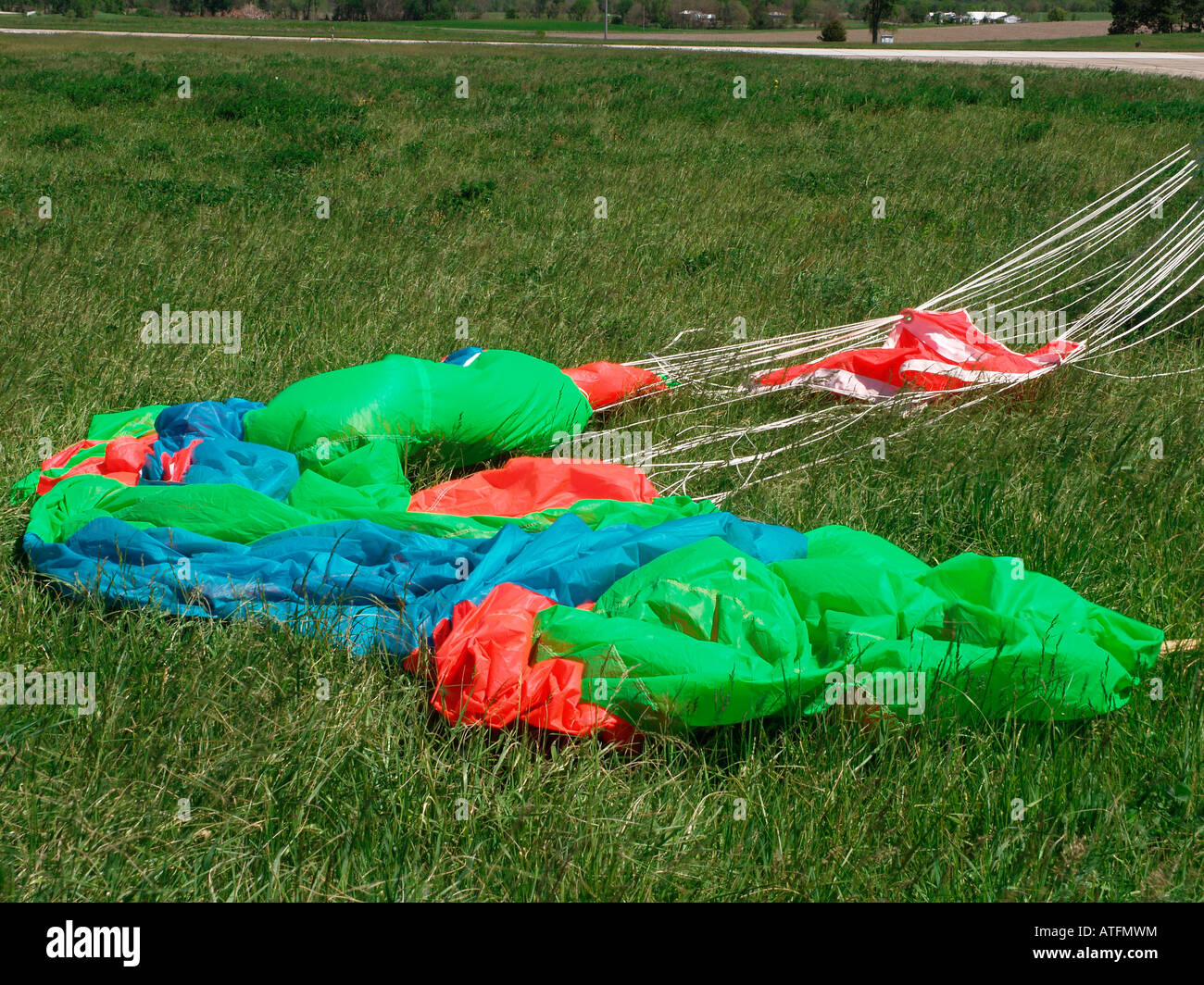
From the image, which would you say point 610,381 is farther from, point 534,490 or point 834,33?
point 834,33

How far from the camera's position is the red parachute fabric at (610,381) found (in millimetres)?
4336

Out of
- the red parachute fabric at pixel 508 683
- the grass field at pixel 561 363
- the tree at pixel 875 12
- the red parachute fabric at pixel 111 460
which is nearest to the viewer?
the grass field at pixel 561 363

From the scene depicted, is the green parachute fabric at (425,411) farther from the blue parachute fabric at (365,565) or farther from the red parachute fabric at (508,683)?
the red parachute fabric at (508,683)

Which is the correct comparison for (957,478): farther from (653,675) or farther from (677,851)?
(677,851)

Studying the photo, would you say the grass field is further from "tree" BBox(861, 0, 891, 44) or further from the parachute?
"tree" BBox(861, 0, 891, 44)

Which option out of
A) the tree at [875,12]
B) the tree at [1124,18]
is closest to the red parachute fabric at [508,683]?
the tree at [875,12]

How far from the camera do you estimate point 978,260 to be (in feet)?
22.4

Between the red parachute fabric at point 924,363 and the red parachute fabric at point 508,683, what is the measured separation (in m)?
2.67

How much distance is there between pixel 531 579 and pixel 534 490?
88 cm

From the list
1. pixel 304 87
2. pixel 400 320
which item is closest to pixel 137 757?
pixel 400 320

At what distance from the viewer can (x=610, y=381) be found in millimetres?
4367

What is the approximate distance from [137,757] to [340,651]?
1.70ft

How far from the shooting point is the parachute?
2.17 metres

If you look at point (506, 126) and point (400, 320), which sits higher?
point (506, 126)
